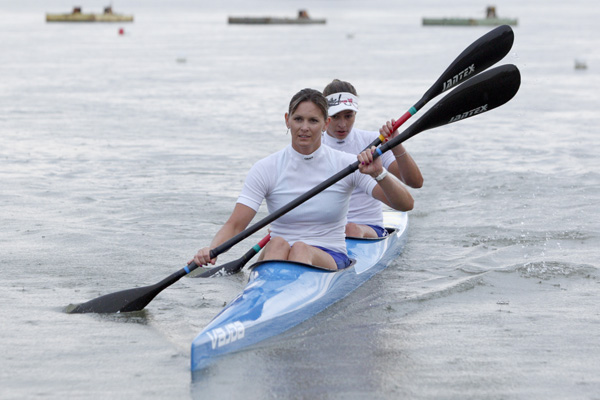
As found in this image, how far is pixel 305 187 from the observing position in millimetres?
6090

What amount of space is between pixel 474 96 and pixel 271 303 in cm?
223

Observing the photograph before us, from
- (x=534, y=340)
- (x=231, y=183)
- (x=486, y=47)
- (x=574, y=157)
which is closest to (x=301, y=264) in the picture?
(x=534, y=340)

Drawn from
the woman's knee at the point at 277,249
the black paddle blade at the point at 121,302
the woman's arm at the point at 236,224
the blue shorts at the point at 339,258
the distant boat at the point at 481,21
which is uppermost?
the distant boat at the point at 481,21

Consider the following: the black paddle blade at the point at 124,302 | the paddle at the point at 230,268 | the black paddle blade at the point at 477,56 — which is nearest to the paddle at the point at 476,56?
the black paddle blade at the point at 477,56

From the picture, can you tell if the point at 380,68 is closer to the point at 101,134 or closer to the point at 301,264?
the point at 101,134

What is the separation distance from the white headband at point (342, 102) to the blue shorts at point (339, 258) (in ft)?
4.63

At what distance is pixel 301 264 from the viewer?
6.00 metres

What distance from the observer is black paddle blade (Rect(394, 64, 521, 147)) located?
652 cm

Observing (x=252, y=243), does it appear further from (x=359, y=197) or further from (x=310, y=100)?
(x=310, y=100)

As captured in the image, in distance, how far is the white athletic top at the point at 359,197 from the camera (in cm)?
762

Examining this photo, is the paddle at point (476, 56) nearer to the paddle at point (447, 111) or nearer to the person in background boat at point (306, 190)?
the paddle at point (447, 111)

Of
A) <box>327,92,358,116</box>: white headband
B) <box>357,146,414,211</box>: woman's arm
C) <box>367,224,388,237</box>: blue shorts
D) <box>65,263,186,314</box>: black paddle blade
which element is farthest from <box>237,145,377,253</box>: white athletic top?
<box>367,224,388,237</box>: blue shorts

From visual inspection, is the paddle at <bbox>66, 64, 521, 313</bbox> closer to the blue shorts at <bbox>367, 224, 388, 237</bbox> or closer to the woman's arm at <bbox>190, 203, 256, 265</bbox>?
the woman's arm at <bbox>190, 203, 256, 265</bbox>

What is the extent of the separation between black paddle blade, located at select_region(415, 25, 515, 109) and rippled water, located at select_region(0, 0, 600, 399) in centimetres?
160
